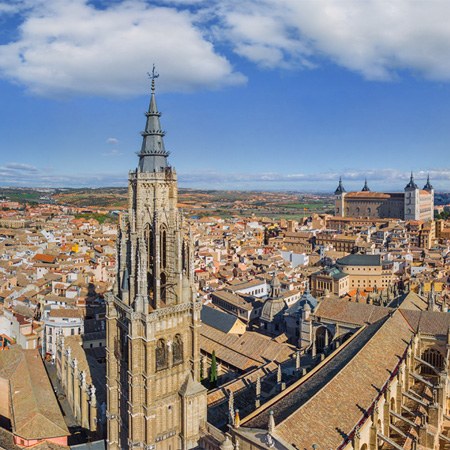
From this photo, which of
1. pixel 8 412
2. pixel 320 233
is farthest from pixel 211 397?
pixel 320 233

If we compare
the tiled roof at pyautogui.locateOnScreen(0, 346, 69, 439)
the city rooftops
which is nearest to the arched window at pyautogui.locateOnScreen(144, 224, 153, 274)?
the tiled roof at pyautogui.locateOnScreen(0, 346, 69, 439)

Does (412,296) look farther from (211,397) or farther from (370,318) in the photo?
(211,397)

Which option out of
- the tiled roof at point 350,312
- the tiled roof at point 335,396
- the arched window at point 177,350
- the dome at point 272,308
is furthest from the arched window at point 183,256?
the dome at point 272,308

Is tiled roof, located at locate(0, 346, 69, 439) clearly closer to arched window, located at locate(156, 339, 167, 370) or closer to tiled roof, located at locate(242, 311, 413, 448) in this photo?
arched window, located at locate(156, 339, 167, 370)

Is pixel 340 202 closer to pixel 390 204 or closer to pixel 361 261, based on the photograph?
pixel 390 204

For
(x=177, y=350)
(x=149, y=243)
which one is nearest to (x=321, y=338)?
(x=177, y=350)

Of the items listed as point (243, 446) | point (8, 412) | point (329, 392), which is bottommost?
point (8, 412)
